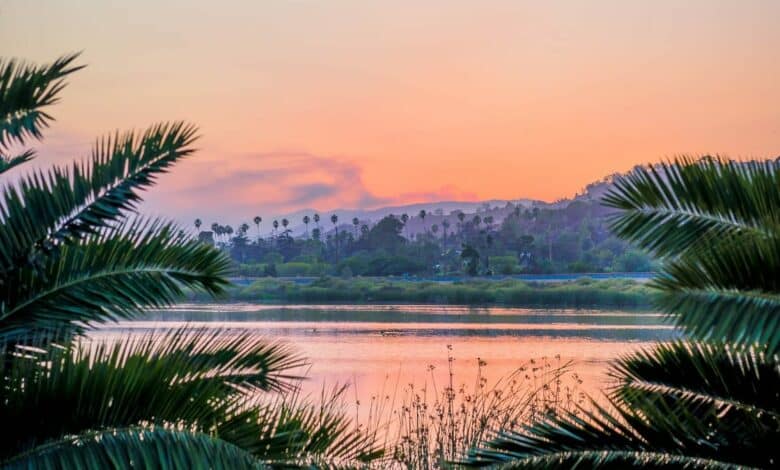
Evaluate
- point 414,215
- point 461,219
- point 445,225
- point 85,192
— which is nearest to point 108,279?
point 85,192

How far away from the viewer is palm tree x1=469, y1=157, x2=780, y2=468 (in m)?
3.44

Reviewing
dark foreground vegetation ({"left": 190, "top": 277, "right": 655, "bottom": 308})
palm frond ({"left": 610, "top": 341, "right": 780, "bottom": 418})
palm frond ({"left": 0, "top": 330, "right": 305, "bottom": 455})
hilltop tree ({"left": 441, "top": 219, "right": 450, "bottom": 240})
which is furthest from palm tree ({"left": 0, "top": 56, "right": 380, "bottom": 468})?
hilltop tree ({"left": 441, "top": 219, "right": 450, "bottom": 240})

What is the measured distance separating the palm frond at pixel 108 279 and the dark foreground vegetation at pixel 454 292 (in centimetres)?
2867

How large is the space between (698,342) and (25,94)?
2.81 metres

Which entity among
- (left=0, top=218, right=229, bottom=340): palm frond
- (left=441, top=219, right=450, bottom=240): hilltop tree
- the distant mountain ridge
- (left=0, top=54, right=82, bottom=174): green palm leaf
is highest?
the distant mountain ridge

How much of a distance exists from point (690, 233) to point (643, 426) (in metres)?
1.11

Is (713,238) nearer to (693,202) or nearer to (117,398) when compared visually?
(693,202)

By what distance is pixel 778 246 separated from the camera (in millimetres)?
3379

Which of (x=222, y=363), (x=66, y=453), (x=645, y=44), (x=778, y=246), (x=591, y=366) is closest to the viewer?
(x=66, y=453)

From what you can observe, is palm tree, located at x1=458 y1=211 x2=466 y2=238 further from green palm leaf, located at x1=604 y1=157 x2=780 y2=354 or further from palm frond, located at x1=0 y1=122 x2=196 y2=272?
palm frond, located at x1=0 y1=122 x2=196 y2=272

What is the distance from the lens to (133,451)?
3107mm

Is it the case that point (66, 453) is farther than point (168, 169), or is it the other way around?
point (168, 169)

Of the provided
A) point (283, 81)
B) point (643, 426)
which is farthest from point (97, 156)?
point (283, 81)

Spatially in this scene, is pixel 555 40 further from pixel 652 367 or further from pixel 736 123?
pixel 652 367
